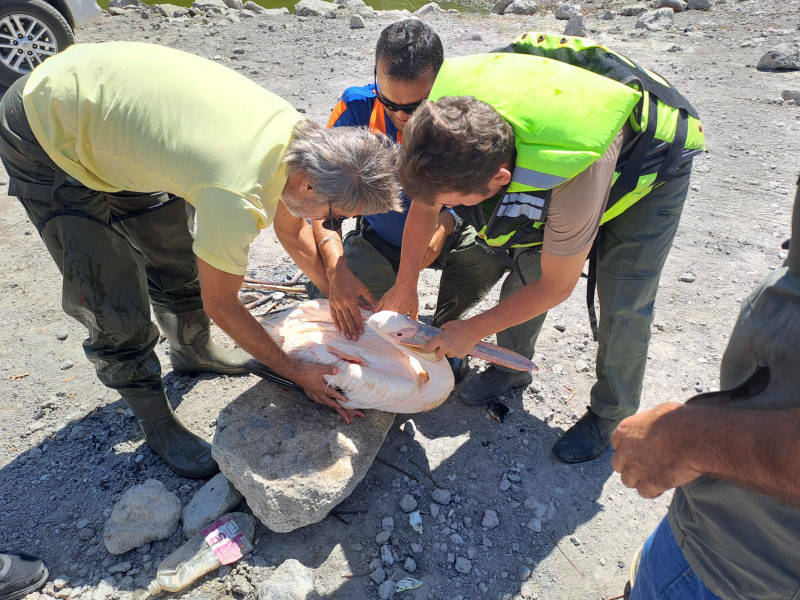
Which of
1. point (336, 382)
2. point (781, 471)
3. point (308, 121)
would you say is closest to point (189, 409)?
point (336, 382)

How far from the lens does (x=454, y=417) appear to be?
310cm

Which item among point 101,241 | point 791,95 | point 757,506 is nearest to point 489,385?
point 757,506

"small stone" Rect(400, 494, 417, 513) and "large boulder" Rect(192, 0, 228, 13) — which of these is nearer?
"small stone" Rect(400, 494, 417, 513)

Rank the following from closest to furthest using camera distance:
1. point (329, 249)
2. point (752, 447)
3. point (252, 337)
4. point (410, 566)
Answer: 1. point (752, 447)
2. point (252, 337)
3. point (410, 566)
4. point (329, 249)

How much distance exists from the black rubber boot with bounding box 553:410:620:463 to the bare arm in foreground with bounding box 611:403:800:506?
56.9 inches

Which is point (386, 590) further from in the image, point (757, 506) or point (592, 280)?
point (592, 280)

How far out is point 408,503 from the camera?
8.40 ft

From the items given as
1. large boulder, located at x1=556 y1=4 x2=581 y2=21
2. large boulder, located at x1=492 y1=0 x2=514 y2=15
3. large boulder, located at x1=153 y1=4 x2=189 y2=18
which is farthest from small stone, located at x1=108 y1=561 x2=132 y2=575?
large boulder, located at x1=492 y1=0 x2=514 y2=15

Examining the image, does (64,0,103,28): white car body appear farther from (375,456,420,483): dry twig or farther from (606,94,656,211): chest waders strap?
(606,94,656,211): chest waders strap

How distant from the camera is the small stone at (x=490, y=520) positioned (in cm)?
254

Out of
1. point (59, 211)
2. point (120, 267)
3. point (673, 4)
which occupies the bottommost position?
point (120, 267)

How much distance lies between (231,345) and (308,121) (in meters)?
1.86

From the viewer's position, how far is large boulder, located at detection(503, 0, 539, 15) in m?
11.2

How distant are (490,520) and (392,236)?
5.22 feet
